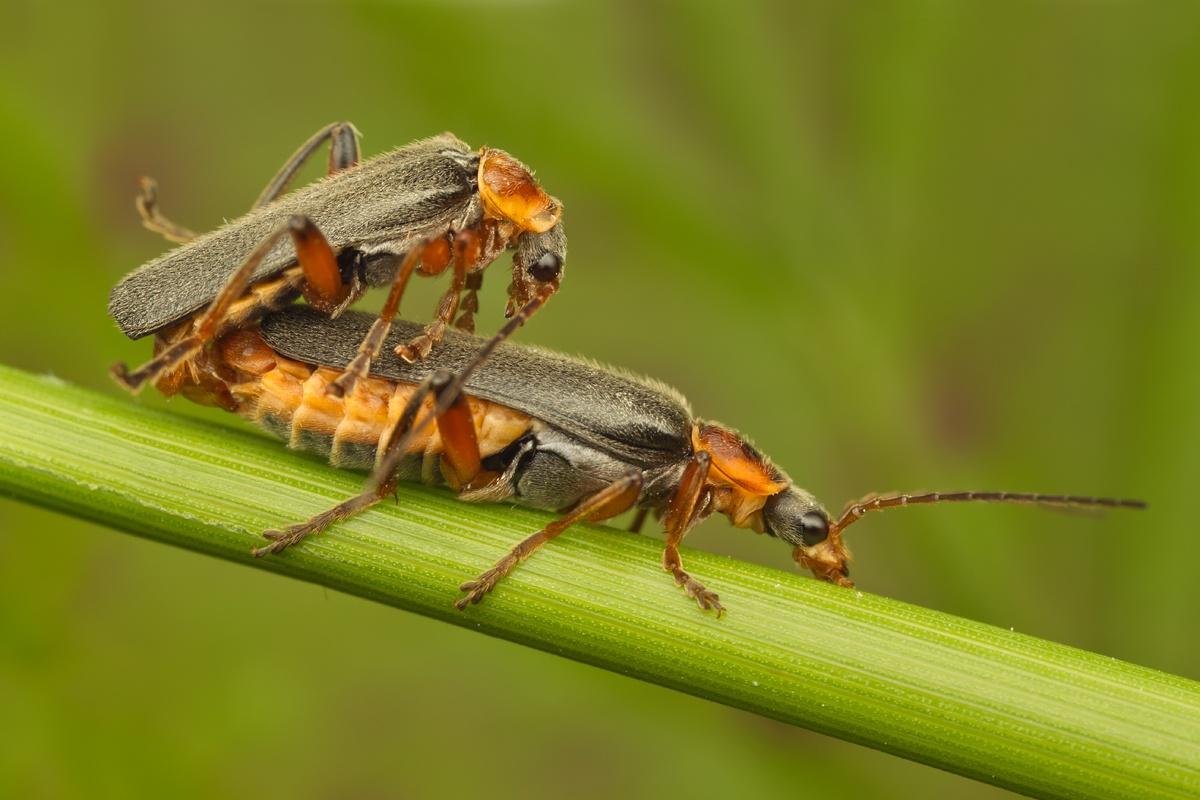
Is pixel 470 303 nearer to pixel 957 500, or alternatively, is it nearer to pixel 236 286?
pixel 236 286

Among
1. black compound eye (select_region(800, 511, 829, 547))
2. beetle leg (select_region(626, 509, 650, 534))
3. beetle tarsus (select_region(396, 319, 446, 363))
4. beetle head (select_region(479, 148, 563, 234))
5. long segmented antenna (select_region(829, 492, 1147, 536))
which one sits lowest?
beetle leg (select_region(626, 509, 650, 534))

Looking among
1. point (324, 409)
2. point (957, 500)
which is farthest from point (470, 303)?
point (957, 500)

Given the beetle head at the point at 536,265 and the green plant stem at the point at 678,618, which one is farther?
the beetle head at the point at 536,265

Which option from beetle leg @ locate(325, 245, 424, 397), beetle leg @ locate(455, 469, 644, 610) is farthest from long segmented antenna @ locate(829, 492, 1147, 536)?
beetle leg @ locate(325, 245, 424, 397)

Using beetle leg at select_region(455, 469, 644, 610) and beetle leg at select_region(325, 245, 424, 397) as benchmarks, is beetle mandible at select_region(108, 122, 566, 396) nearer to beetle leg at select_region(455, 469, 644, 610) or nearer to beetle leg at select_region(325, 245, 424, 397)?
beetle leg at select_region(325, 245, 424, 397)

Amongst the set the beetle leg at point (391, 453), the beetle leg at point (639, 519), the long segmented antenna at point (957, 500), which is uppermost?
the beetle leg at point (391, 453)

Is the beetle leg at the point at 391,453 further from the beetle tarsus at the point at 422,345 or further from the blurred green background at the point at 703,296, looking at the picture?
the blurred green background at the point at 703,296

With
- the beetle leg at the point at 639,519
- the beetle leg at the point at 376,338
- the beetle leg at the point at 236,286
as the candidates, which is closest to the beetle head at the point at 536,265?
the beetle leg at the point at 376,338
